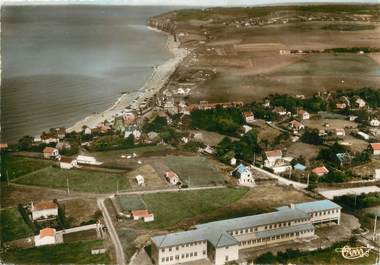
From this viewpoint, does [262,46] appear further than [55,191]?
Yes

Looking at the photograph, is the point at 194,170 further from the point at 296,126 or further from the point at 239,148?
the point at 296,126

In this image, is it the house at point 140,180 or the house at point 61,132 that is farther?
the house at point 61,132

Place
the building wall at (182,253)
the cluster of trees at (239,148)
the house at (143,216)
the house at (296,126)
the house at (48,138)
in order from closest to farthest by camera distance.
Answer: the building wall at (182,253) → the house at (143,216) → the cluster of trees at (239,148) → the house at (48,138) → the house at (296,126)

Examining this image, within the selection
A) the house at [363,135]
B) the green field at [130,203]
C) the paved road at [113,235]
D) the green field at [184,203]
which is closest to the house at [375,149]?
the house at [363,135]

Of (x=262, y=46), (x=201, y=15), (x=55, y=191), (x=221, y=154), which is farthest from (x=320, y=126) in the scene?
(x=201, y=15)

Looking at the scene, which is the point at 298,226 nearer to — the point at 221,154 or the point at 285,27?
the point at 221,154

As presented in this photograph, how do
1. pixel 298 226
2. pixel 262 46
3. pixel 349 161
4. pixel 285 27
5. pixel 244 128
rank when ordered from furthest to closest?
pixel 285 27
pixel 262 46
pixel 244 128
pixel 349 161
pixel 298 226

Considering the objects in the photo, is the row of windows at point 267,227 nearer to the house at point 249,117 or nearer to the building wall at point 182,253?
the building wall at point 182,253
